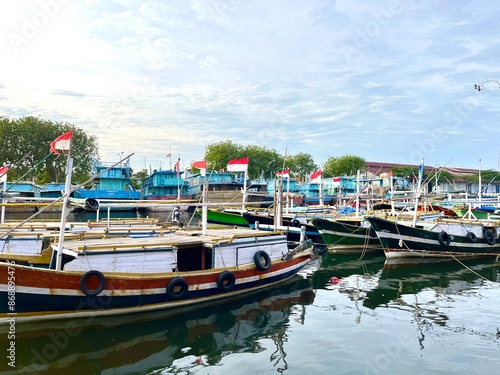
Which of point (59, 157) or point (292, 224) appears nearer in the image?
point (292, 224)

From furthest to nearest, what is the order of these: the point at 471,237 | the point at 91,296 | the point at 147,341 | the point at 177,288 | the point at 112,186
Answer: the point at 112,186, the point at 471,237, the point at 177,288, the point at 91,296, the point at 147,341

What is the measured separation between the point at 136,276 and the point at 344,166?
263 feet

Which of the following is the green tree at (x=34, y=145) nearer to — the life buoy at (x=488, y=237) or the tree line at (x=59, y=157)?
the tree line at (x=59, y=157)

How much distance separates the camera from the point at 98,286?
9930mm

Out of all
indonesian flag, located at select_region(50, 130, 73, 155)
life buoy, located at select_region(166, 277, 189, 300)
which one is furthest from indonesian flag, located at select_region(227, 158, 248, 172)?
indonesian flag, located at select_region(50, 130, 73, 155)

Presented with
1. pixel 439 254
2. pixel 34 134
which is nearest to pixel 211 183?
pixel 34 134

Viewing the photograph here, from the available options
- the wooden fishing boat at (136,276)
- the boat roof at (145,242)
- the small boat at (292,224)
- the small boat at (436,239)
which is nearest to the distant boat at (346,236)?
the small boat at (292,224)

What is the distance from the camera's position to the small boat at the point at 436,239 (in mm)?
19672

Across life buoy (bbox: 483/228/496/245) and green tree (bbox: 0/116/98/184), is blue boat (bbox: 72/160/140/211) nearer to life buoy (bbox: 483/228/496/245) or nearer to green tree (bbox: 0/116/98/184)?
green tree (bbox: 0/116/98/184)

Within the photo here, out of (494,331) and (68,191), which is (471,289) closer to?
(494,331)

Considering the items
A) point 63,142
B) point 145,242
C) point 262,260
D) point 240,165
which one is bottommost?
point 262,260

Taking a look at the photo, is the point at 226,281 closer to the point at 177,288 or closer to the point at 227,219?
the point at 177,288

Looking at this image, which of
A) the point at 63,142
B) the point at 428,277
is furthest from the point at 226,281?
the point at 428,277

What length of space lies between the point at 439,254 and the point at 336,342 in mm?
13253
